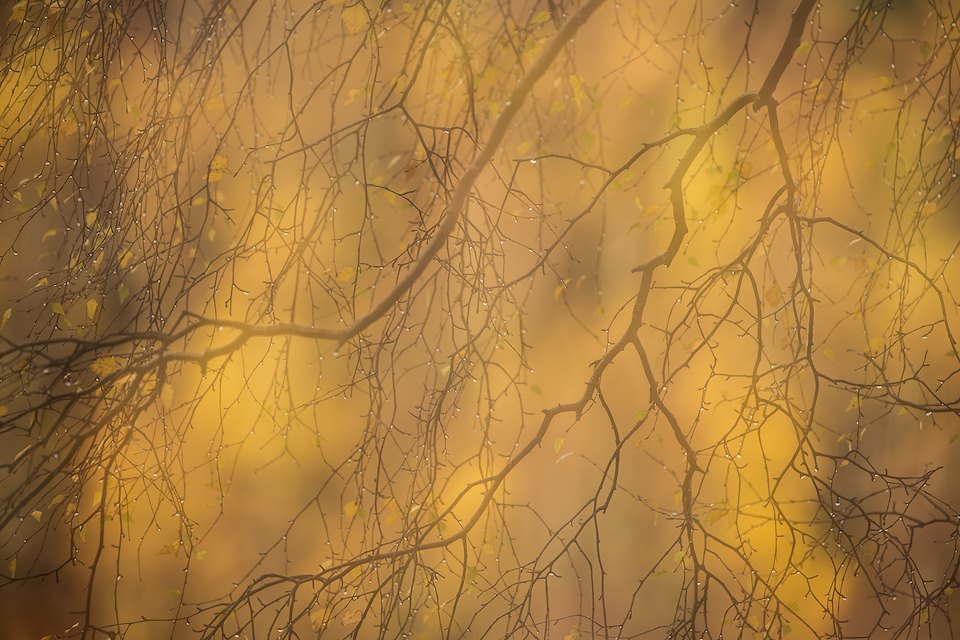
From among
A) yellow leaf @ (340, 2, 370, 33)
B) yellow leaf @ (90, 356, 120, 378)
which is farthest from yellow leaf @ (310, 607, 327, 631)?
yellow leaf @ (340, 2, 370, 33)

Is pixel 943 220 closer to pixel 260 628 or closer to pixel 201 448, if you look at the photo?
pixel 201 448

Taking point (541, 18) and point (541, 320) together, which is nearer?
point (541, 18)

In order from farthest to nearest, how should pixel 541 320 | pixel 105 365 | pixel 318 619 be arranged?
pixel 541 320 < pixel 318 619 < pixel 105 365

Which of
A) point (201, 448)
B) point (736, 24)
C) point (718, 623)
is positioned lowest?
point (718, 623)

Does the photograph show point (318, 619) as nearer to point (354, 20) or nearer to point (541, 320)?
point (541, 320)

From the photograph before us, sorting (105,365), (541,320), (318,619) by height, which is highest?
(541,320)

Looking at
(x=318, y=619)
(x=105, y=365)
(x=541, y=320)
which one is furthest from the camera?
(x=541, y=320)

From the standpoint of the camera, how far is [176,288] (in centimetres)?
229

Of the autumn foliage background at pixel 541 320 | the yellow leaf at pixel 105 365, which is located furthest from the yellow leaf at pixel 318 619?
the yellow leaf at pixel 105 365

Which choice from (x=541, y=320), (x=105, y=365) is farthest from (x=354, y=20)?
(x=541, y=320)

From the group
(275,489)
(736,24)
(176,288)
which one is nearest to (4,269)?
(176,288)

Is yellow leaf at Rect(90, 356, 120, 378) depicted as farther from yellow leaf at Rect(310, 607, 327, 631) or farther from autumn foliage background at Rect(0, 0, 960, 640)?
yellow leaf at Rect(310, 607, 327, 631)

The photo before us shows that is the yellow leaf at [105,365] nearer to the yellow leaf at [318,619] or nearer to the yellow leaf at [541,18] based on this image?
the yellow leaf at [318,619]

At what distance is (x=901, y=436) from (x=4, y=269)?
84.5 inches
